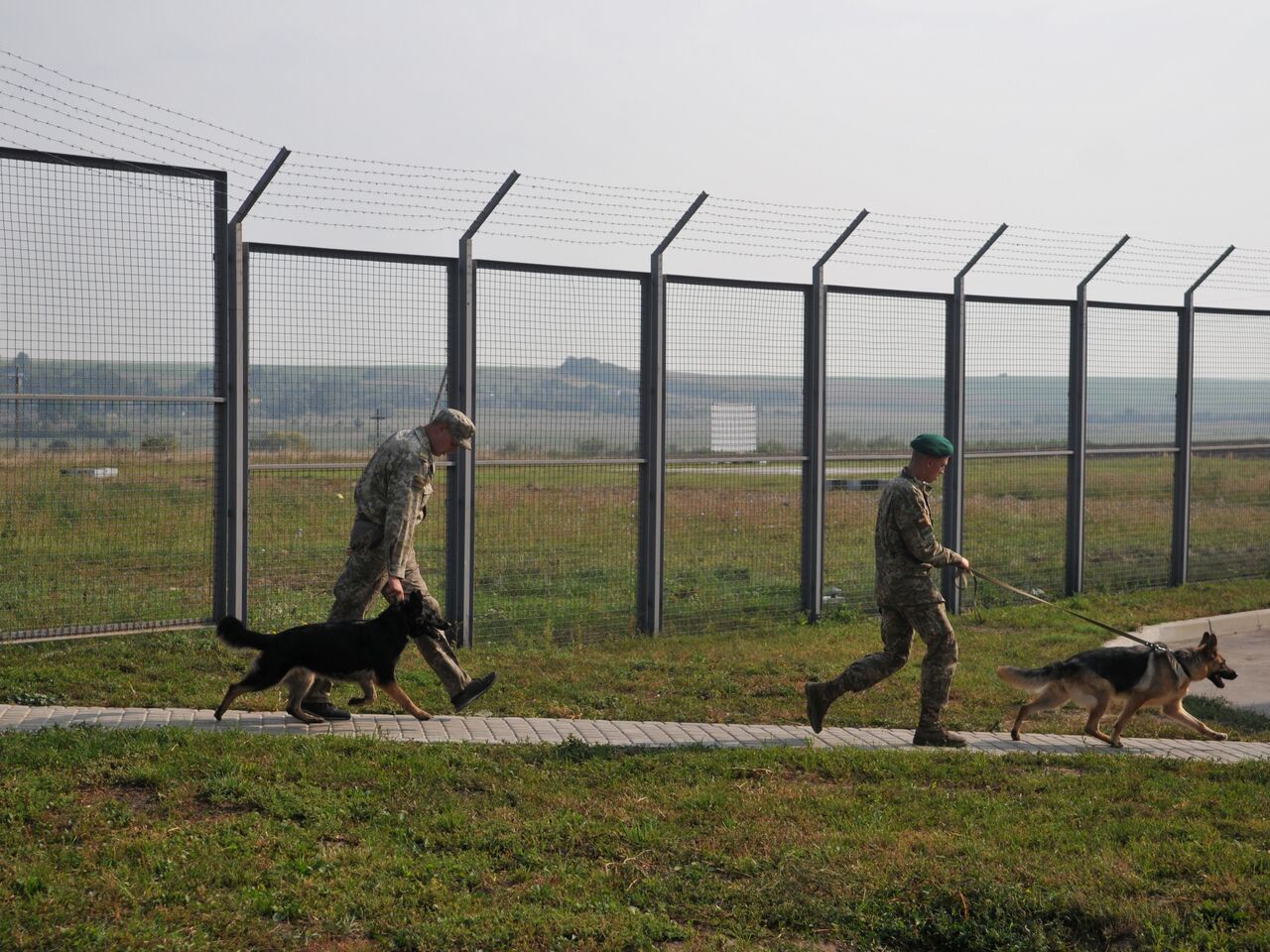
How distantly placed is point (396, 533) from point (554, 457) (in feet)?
11.3

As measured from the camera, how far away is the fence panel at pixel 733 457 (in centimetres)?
1195

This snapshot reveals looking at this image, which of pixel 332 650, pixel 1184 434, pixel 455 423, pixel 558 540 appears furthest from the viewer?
pixel 1184 434

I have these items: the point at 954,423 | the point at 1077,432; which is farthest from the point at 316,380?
the point at 1077,432

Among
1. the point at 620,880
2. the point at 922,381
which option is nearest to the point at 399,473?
the point at 620,880

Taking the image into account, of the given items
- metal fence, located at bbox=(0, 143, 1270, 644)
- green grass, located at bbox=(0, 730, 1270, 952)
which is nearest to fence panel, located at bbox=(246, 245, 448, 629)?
metal fence, located at bbox=(0, 143, 1270, 644)

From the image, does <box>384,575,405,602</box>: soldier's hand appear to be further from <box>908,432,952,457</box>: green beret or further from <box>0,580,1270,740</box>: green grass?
<box>908,432,952,457</box>: green beret

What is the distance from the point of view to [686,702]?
909 cm

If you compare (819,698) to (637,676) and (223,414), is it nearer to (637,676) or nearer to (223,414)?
(637,676)

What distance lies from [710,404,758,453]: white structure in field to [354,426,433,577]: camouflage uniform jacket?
439 centimetres

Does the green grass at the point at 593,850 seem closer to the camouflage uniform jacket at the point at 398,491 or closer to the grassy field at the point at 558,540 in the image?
the camouflage uniform jacket at the point at 398,491

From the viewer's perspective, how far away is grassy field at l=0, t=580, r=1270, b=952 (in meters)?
4.78

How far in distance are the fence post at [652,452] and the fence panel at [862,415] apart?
73.1 inches

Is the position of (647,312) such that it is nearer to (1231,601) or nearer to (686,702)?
(686,702)

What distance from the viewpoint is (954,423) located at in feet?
45.2
